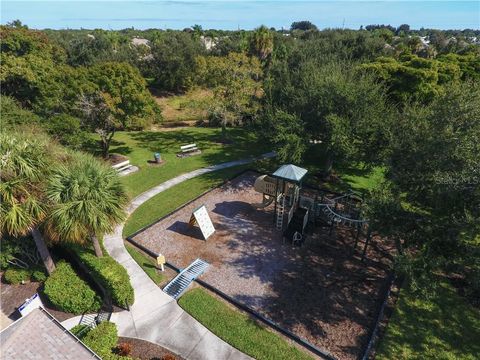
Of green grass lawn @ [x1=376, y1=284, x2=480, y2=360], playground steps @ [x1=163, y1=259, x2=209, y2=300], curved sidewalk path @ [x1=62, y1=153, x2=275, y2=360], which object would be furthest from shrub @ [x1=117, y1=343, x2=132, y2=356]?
green grass lawn @ [x1=376, y1=284, x2=480, y2=360]

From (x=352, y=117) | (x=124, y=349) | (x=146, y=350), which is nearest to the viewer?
(x=124, y=349)

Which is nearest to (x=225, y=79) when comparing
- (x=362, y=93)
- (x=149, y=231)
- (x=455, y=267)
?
(x=362, y=93)

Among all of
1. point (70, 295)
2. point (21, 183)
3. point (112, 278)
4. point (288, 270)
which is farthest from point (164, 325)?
point (21, 183)

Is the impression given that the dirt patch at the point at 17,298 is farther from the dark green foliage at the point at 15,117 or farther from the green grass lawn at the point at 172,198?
the dark green foliage at the point at 15,117

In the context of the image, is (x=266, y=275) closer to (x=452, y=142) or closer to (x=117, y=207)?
(x=117, y=207)

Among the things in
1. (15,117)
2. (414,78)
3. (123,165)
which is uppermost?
(414,78)

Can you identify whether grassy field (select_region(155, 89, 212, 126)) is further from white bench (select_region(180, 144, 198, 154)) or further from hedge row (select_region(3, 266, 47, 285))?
hedge row (select_region(3, 266, 47, 285))

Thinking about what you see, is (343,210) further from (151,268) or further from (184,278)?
(151,268)
